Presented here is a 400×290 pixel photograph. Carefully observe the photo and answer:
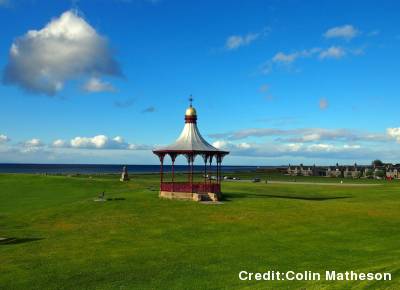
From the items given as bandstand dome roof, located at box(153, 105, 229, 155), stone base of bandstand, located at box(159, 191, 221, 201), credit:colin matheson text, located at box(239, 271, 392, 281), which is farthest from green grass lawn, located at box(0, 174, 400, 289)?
bandstand dome roof, located at box(153, 105, 229, 155)

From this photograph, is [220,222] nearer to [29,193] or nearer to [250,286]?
[250,286]

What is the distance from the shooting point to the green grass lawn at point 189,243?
53.1 ft

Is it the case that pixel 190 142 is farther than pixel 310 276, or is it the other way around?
pixel 190 142

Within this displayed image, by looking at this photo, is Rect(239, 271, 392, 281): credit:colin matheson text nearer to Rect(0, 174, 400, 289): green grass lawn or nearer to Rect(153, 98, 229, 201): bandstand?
Rect(0, 174, 400, 289): green grass lawn

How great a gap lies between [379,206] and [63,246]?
28.0 meters

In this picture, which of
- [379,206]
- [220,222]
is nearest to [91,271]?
[220,222]

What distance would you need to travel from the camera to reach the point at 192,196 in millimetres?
42906

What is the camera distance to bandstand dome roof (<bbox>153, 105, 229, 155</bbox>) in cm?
4494

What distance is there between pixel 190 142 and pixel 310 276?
1216 inches

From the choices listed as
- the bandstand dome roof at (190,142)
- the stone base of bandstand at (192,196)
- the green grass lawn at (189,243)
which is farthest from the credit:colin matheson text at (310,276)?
the bandstand dome roof at (190,142)

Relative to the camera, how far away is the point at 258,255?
64.2 feet

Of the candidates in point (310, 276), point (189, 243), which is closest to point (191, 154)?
point (189, 243)

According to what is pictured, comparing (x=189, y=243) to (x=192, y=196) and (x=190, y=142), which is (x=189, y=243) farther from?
(x=190, y=142)

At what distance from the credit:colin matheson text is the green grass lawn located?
1.32ft
